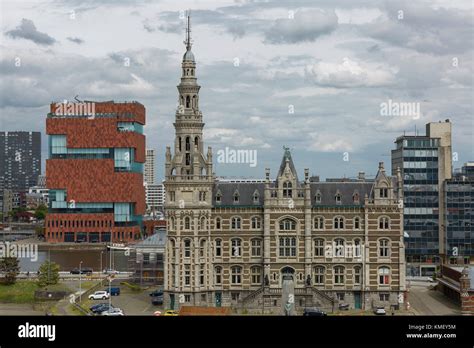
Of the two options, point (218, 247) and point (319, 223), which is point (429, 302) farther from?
point (218, 247)

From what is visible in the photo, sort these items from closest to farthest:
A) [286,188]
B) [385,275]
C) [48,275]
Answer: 1. [286,188]
2. [385,275]
3. [48,275]

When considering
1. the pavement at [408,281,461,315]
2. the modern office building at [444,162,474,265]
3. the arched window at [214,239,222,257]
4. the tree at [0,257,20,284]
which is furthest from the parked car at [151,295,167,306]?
the modern office building at [444,162,474,265]

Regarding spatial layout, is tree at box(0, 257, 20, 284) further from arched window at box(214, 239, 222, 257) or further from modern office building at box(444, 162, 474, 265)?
modern office building at box(444, 162, 474, 265)

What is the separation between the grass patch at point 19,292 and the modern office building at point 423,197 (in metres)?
39.2

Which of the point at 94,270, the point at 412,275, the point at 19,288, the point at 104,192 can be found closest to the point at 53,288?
the point at 19,288

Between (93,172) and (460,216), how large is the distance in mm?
78439

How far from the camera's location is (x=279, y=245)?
65125mm

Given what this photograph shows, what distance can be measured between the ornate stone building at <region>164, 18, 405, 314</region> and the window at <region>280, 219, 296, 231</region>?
0.25ft

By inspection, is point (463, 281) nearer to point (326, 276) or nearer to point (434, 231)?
A: point (326, 276)

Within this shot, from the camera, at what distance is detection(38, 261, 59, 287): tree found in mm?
78125

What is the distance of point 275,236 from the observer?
213 feet

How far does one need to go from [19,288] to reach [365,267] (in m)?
35.2

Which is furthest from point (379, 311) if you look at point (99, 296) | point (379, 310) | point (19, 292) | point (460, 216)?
point (19, 292)

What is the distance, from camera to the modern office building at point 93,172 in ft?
498
